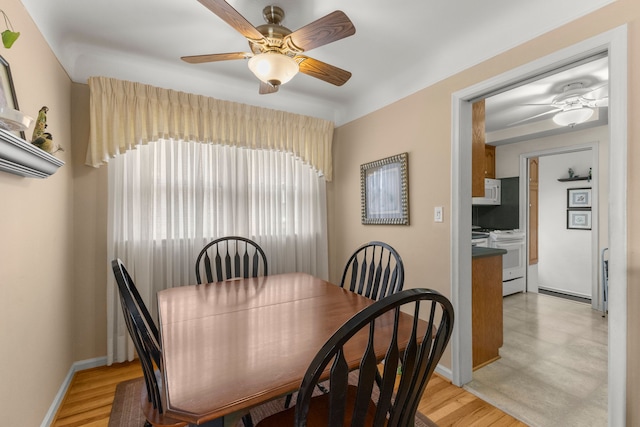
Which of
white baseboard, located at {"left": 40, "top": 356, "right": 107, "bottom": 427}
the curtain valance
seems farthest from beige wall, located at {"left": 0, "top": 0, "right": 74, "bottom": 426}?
the curtain valance

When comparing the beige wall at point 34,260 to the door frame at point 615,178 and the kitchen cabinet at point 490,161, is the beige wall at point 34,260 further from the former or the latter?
the kitchen cabinet at point 490,161

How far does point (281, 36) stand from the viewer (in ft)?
5.04

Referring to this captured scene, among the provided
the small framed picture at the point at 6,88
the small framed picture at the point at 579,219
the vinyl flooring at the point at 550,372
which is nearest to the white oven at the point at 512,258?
the vinyl flooring at the point at 550,372

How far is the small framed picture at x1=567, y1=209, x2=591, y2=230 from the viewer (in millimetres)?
4160

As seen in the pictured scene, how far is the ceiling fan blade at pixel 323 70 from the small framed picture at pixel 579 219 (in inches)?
176

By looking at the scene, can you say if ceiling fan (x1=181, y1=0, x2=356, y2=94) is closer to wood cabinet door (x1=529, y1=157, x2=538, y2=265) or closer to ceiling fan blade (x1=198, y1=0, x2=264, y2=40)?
ceiling fan blade (x1=198, y1=0, x2=264, y2=40)

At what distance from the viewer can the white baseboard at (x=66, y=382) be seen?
1585 mm

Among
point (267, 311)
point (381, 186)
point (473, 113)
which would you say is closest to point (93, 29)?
point (267, 311)

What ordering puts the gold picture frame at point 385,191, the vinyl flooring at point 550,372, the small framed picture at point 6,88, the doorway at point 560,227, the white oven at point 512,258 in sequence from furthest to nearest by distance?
1. the doorway at point 560,227
2. the white oven at point 512,258
3. the gold picture frame at point 385,191
4. the vinyl flooring at point 550,372
5. the small framed picture at point 6,88

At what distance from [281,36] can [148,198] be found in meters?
1.65

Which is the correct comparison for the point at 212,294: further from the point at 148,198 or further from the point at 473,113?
the point at 473,113

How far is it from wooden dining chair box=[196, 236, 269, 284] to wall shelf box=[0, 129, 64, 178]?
3.42 feet

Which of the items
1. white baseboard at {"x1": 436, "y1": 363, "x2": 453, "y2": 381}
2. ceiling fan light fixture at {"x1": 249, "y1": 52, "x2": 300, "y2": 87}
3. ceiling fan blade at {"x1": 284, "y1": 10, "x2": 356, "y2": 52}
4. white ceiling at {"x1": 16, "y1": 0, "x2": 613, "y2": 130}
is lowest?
white baseboard at {"x1": 436, "y1": 363, "x2": 453, "y2": 381}

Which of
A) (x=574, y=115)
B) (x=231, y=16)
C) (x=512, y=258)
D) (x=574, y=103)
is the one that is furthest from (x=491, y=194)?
(x=231, y=16)
